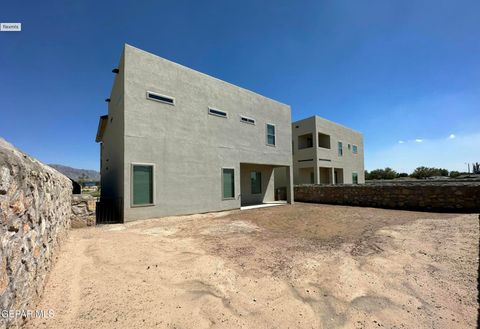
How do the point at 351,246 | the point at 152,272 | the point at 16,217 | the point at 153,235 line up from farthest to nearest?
the point at 153,235 < the point at 351,246 < the point at 152,272 < the point at 16,217

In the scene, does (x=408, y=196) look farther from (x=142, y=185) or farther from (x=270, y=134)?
(x=142, y=185)

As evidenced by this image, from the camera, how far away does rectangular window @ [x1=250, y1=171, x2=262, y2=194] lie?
16.0 metres

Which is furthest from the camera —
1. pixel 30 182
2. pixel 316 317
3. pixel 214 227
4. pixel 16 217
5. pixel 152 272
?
pixel 214 227

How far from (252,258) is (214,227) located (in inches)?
135

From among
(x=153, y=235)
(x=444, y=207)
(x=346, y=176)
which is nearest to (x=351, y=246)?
(x=153, y=235)

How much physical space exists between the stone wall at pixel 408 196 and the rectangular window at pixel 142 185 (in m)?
12.7

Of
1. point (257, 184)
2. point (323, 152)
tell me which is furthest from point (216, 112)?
point (323, 152)

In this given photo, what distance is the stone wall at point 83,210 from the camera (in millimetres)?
7285

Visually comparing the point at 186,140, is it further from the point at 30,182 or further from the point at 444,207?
the point at 444,207

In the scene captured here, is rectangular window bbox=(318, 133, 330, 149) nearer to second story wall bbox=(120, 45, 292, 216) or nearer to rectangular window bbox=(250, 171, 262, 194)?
rectangular window bbox=(250, 171, 262, 194)

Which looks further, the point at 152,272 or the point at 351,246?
the point at 351,246

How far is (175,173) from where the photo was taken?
10055mm

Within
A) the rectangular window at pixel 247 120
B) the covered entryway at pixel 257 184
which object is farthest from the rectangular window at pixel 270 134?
the covered entryway at pixel 257 184

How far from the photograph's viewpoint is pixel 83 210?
294 inches
